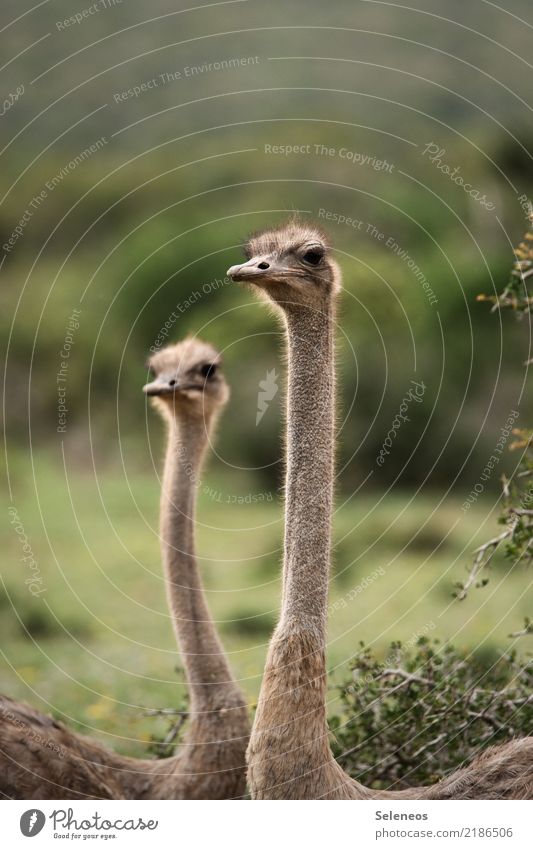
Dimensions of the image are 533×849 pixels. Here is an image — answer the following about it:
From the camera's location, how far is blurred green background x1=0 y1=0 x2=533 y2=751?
Result: 8164mm

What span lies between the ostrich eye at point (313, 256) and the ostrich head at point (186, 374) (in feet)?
4.24

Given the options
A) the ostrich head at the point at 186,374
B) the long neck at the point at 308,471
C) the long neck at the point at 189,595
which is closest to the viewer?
the long neck at the point at 308,471

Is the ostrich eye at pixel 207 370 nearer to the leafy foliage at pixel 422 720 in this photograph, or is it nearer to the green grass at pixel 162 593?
the leafy foliage at pixel 422 720

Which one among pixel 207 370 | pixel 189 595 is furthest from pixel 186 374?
pixel 189 595

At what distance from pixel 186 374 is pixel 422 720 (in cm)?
163

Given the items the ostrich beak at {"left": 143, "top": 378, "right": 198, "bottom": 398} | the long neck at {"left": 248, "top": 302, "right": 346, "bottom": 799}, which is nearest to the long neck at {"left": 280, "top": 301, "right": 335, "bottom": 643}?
the long neck at {"left": 248, "top": 302, "right": 346, "bottom": 799}

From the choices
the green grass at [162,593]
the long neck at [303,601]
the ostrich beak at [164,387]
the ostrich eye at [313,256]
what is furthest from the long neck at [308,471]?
the green grass at [162,593]

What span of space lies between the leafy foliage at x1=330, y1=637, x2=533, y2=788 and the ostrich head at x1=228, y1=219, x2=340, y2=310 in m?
1.49

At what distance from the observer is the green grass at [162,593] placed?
6.75 metres

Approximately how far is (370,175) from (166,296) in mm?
11328
